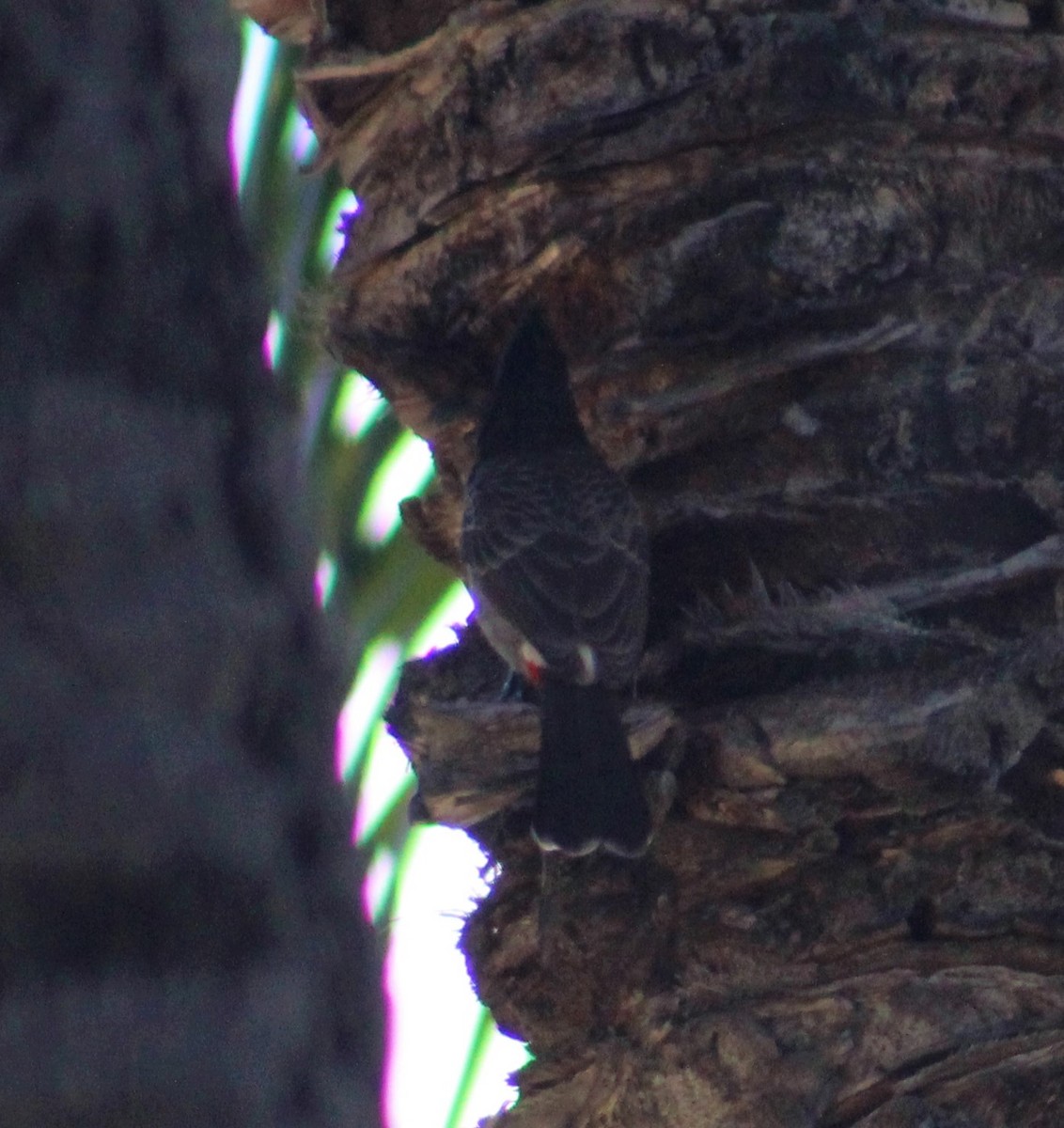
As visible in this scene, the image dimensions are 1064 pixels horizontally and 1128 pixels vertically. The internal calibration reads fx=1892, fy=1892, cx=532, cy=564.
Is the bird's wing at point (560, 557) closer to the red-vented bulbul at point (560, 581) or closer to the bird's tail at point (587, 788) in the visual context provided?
the red-vented bulbul at point (560, 581)

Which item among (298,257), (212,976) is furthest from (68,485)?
(298,257)

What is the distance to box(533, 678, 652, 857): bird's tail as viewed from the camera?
113 inches

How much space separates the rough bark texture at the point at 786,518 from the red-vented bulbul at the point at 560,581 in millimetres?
119

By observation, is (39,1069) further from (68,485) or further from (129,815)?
(68,485)

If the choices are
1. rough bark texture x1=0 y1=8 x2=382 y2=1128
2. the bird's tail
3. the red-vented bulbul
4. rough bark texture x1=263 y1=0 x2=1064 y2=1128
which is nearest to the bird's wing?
the red-vented bulbul

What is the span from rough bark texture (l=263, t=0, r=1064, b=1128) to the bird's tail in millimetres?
64

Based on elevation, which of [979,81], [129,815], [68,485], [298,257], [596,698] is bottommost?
[129,815]

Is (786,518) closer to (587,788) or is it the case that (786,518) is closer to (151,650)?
(587,788)

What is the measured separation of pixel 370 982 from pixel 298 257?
3539mm

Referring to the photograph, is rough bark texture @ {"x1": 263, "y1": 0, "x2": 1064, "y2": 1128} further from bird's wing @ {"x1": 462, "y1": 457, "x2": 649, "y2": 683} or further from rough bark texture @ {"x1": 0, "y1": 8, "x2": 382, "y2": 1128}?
rough bark texture @ {"x1": 0, "y1": 8, "x2": 382, "y2": 1128}

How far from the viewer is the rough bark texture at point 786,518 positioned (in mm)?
2816

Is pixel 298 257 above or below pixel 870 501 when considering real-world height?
above

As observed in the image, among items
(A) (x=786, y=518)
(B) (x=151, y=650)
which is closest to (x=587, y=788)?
(A) (x=786, y=518)

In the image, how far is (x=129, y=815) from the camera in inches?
45.2
